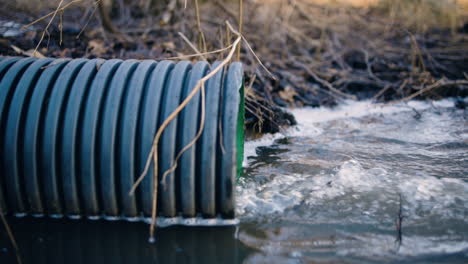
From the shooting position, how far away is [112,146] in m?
1.98

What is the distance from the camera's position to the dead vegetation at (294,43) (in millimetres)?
4277

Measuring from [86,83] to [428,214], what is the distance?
78.4 inches

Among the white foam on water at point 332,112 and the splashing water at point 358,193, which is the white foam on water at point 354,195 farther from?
the white foam on water at point 332,112

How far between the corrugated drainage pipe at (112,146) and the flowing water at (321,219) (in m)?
0.13

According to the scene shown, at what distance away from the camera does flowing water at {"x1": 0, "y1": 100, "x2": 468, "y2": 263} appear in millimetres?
1978

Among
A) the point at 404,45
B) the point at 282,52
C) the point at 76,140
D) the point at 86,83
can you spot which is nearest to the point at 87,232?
the point at 76,140

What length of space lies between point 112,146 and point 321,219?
1187 millimetres

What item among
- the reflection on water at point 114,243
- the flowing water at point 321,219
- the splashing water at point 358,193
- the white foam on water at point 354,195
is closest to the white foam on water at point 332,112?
the splashing water at point 358,193

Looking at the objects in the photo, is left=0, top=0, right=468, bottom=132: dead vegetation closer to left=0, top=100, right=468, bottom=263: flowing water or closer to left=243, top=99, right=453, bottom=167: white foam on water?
left=243, top=99, right=453, bottom=167: white foam on water

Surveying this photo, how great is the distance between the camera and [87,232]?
7.06 feet

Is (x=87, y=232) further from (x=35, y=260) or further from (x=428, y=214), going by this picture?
(x=428, y=214)

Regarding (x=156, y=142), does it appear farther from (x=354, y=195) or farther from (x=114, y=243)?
(x=354, y=195)

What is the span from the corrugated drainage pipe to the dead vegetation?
1.30 m

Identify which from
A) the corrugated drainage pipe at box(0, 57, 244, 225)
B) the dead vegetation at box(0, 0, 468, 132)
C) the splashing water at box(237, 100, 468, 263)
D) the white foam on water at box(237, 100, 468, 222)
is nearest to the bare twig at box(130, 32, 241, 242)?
the corrugated drainage pipe at box(0, 57, 244, 225)
